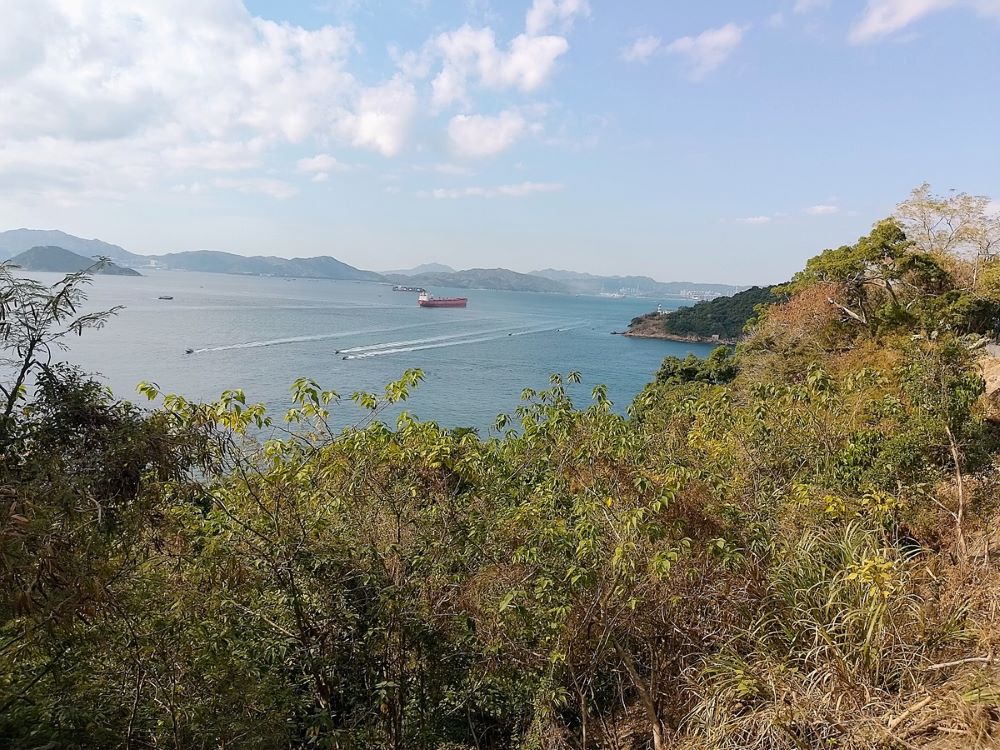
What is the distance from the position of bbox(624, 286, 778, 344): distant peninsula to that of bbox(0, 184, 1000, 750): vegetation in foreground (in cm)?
6606

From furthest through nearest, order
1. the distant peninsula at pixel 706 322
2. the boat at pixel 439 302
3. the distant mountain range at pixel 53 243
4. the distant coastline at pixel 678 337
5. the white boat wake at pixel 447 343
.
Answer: the distant mountain range at pixel 53 243 < the boat at pixel 439 302 < the distant peninsula at pixel 706 322 < the distant coastline at pixel 678 337 < the white boat wake at pixel 447 343

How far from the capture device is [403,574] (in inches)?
170

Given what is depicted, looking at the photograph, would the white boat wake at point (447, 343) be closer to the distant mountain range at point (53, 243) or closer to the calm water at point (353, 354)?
the calm water at point (353, 354)

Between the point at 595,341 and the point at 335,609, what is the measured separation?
62.9m

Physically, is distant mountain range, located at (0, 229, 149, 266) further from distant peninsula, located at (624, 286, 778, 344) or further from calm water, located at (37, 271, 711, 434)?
distant peninsula, located at (624, 286, 778, 344)

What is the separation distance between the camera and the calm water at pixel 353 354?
28938mm

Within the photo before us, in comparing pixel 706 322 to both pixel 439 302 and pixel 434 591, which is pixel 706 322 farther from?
pixel 434 591

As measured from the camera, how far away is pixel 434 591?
442 centimetres

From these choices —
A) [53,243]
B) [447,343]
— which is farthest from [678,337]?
[53,243]

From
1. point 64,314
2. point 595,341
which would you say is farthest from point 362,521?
point 595,341

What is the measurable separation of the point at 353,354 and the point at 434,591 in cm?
3754

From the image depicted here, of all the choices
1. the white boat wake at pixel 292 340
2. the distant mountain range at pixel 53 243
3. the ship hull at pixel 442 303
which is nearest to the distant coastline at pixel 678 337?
the ship hull at pixel 442 303

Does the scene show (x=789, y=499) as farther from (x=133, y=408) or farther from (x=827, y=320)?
(x=827, y=320)

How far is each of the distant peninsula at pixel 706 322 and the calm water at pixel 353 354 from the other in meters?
4.39
